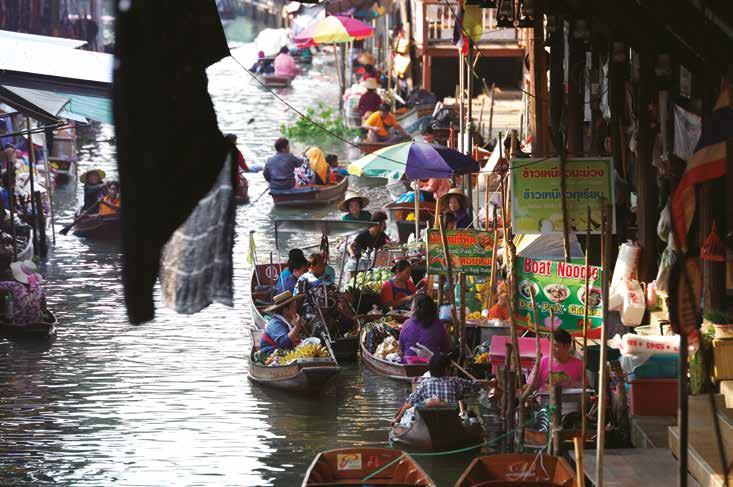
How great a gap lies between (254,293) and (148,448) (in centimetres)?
417

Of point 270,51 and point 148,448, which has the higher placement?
point 270,51

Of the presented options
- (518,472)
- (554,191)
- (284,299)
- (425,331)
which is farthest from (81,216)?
(518,472)

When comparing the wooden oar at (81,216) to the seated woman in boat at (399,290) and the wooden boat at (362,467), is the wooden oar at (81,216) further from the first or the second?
the wooden boat at (362,467)

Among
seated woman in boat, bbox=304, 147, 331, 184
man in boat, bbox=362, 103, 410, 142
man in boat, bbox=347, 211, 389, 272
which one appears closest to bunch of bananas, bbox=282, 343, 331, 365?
man in boat, bbox=347, 211, 389, 272

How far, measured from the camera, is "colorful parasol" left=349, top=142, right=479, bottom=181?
15789mm

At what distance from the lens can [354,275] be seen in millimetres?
15273

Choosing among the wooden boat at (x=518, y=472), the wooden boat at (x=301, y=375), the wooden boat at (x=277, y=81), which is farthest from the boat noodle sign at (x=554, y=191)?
the wooden boat at (x=277, y=81)

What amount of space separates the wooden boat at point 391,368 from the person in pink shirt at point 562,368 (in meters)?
2.38

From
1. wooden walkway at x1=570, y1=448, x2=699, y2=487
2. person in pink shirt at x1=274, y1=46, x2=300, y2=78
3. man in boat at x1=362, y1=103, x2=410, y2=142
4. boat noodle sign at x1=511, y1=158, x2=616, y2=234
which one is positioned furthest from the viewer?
person in pink shirt at x1=274, y1=46, x2=300, y2=78

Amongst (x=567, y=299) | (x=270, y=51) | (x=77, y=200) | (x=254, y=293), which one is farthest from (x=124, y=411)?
(x=270, y=51)

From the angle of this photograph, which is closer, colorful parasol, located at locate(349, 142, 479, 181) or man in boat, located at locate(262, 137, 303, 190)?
colorful parasol, located at locate(349, 142, 479, 181)

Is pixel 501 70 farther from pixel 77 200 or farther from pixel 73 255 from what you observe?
pixel 73 255

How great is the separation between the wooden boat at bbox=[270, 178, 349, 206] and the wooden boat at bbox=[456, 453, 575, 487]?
14614 millimetres

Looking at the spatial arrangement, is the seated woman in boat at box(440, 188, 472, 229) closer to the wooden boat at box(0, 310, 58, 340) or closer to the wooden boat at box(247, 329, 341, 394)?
the wooden boat at box(247, 329, 341, 394)
